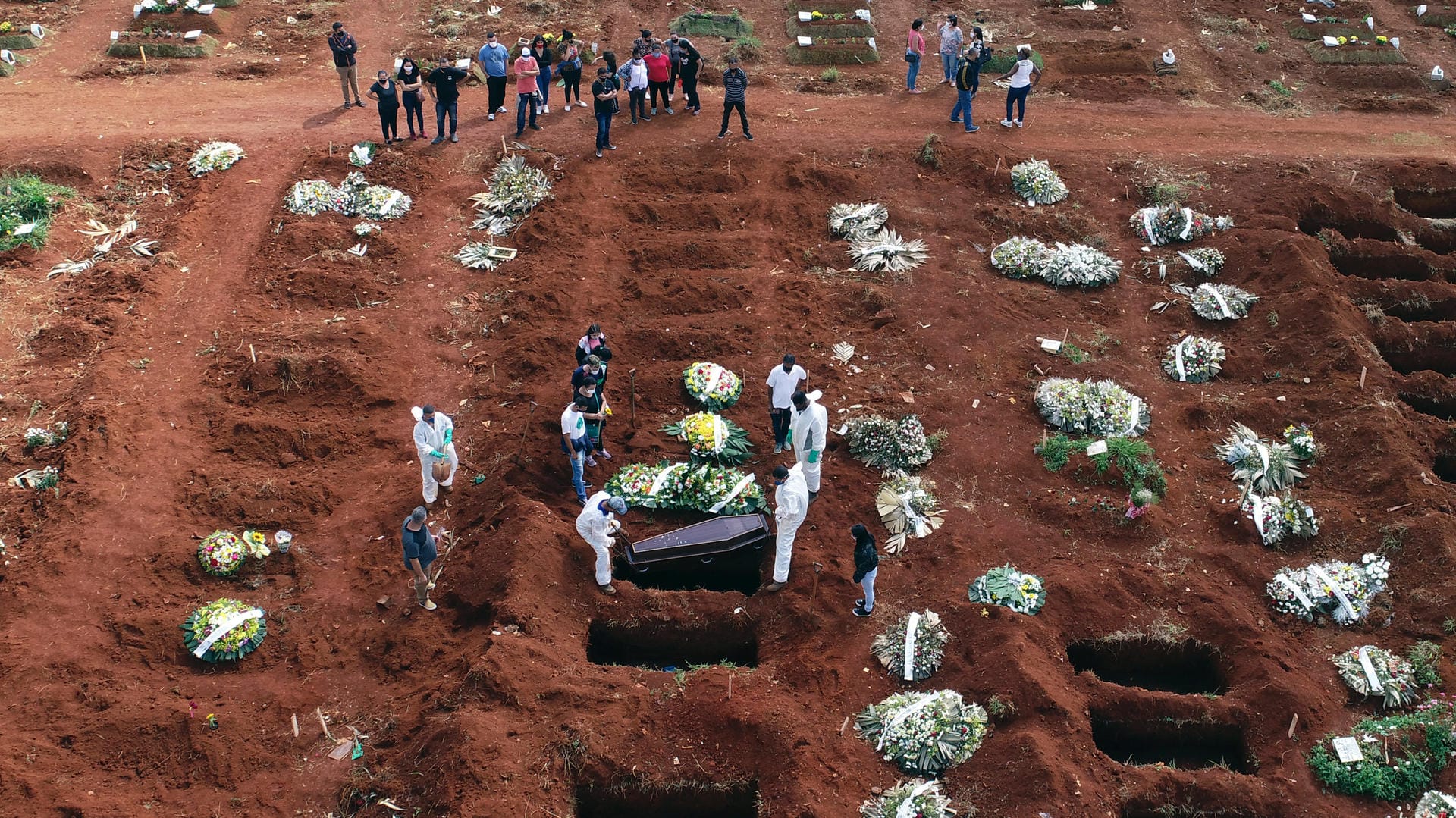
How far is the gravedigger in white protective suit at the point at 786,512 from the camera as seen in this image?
39.1 feet

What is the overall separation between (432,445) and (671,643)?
12.3 ft

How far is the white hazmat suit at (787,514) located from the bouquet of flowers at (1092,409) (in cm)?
424

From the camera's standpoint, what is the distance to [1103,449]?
1408 cm

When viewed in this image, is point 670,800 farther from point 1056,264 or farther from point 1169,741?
point 1056,264

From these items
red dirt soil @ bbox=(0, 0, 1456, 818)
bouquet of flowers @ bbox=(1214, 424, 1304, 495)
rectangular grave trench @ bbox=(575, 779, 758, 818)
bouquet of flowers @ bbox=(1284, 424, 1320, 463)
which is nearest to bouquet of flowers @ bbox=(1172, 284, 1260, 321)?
red dirt soil @ bbox=(0, 0, 1456, 818)

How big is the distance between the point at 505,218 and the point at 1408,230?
15297 millimetres

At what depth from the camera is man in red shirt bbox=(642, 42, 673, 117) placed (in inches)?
798

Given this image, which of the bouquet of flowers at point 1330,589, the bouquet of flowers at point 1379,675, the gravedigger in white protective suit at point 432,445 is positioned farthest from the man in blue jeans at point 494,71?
the bouquet of flowers at point 1379,675

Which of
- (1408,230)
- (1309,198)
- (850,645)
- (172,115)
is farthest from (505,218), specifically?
(1408,230)

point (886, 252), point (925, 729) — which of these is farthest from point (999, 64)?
point (925, 729)

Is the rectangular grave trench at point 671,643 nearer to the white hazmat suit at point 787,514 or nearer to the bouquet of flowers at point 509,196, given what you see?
the white hazmat suit at point 787,514

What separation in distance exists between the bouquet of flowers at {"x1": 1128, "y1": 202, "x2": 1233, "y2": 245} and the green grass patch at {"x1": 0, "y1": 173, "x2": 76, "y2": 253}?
17.9 metres

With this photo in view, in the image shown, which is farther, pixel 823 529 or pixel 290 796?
pixel 823 529

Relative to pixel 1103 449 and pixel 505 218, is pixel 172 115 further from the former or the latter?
pixel 1103 449
